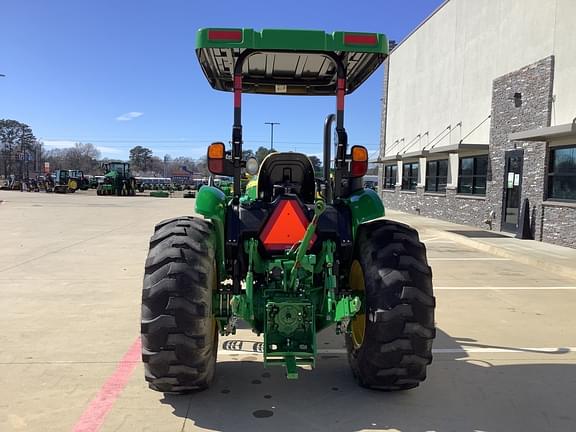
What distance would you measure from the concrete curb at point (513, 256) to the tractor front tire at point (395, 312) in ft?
22.8

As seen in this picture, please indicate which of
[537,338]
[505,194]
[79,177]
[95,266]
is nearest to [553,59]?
[505,194]

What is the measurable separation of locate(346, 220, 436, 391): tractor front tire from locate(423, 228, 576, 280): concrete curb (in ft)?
22.8

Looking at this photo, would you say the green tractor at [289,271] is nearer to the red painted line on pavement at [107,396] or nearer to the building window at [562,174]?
the red painted line on pavement at [107,396]

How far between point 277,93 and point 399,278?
275 centimetres

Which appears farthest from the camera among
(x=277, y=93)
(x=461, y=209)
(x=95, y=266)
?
(x=461, y=209)

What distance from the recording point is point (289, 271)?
379 centimetres

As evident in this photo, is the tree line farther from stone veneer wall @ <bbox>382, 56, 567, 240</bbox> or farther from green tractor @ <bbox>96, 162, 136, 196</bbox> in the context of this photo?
stone veneer wall @ <bbox>382, 56, 567, 240</bbox>

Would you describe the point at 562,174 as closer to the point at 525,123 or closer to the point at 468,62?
the point at 525,123

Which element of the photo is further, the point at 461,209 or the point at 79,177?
the point at 79,177

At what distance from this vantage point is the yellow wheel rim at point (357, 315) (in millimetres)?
3967

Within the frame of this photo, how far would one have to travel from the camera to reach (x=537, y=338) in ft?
18.3

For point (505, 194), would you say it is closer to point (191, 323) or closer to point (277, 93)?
point (277, 93)

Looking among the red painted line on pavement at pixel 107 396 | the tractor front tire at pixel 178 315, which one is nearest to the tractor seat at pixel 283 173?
the tractor front tire at pixel 178 315

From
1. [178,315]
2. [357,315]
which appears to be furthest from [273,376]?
[178,315]
